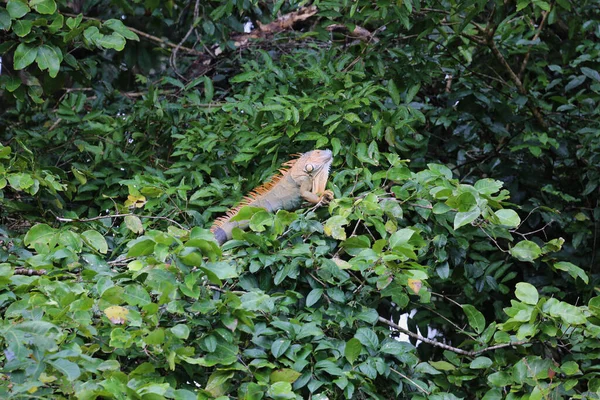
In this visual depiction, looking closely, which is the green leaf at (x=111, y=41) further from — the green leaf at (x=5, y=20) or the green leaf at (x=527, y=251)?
the green leaf at (x=527, y=251)

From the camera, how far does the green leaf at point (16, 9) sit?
4188 millimetres

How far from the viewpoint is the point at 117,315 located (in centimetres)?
281

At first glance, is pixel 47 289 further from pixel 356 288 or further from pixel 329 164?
pixel 329 164

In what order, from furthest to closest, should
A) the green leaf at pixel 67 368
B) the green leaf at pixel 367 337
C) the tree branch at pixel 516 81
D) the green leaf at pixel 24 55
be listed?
the tree branch at pixel 516 81, the green leaf at pixel 24 55, the green leaf at pixel 367 337, the green leaf at pixel 67 368

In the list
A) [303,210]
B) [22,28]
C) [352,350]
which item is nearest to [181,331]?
[352,350]

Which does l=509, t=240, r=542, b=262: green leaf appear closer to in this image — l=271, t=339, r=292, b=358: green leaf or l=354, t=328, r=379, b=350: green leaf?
l=354, t=328, r=379, b=350: green leaf

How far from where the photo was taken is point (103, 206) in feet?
15.1

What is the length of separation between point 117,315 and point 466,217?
4.36 ft

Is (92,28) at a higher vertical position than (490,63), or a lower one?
higher

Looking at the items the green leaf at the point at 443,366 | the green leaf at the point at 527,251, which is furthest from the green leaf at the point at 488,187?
the green leaf at the point at 443,366

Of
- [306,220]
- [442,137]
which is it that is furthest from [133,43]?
[306,220]

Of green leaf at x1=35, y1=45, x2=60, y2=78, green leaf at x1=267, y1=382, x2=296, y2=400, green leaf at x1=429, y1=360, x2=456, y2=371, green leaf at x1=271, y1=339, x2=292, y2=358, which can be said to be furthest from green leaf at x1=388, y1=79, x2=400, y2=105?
green leaf at x1=267, y1=382, x2=296, y2=400

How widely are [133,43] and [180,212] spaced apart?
2.40m

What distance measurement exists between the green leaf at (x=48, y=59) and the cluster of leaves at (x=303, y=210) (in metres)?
0.01
